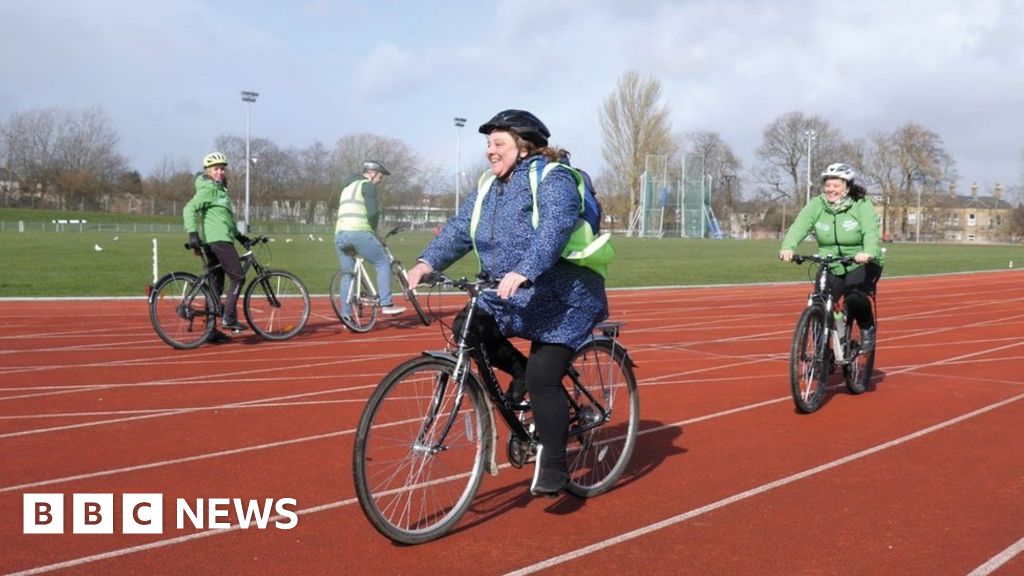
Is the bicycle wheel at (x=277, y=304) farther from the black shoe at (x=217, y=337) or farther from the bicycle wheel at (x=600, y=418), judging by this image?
the bicycle wheel at (x=600, y=418)

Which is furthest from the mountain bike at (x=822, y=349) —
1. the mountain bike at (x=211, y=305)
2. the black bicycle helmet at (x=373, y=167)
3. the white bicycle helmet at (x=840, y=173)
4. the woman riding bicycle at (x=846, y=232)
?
the mountain bike at (x=211, y=305)

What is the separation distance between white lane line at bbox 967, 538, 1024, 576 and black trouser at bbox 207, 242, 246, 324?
24.6 ft

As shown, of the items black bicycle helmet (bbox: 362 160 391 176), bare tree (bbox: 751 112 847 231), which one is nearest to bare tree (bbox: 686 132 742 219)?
bare tree (bbox: 751 112 847 231)

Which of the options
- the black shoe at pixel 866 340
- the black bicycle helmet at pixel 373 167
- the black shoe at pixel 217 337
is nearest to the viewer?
the black shoe at pixel 866 340

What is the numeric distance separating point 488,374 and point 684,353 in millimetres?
5568

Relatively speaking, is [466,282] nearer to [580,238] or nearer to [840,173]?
[580,238]

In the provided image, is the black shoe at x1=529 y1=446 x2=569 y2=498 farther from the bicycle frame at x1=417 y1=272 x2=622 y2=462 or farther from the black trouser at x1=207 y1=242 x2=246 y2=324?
the black trouser at x1=207 y1=242 x2=246 y2=324

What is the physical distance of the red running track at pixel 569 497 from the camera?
379cm

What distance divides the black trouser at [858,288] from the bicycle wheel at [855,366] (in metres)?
0.14

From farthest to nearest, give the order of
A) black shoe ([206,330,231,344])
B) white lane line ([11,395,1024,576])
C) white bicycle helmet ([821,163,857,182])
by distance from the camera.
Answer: black shoe ([206,330,231,344])
white bicycle helmet ([821,163,857,182])
white lane line ([11,395,1024,576])

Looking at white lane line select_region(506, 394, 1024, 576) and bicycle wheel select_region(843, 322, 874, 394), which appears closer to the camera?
white lane line select_region(506, 394, 1024, 576)

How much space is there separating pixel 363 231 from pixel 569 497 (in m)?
6.55

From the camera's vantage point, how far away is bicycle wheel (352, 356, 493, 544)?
12.1ft

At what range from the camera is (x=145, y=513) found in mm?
4223
